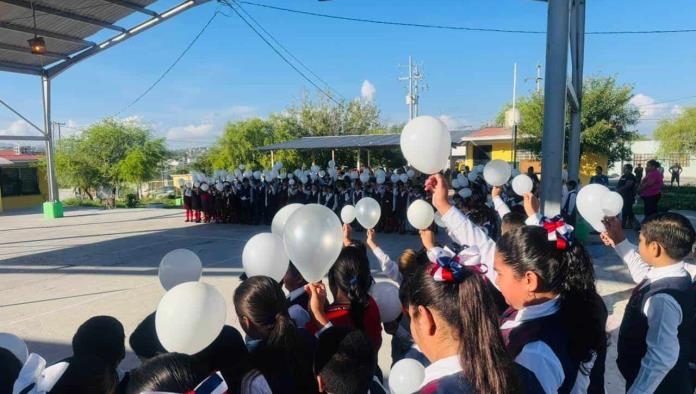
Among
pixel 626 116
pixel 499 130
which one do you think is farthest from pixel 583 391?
pixel 499 130

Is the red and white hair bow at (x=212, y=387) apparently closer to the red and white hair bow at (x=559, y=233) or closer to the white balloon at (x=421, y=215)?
the red and white hair bow at (x=559, y=233)

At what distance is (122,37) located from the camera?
13.4 meters

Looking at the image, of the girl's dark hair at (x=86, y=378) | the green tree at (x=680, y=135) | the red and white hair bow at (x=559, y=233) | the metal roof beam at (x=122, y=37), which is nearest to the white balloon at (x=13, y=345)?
the girl's dark hair at (x=86, y=378)

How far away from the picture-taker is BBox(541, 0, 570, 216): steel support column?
500 centimetres

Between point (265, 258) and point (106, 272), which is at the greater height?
point (265, 258)

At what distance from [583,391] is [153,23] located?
14.5 metres

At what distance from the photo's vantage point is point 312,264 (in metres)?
2.10

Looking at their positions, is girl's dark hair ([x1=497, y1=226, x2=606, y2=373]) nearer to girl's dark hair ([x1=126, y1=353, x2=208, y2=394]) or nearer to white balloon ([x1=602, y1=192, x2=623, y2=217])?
white balloon ([x1=602, y1=192, x2=623, y2=217])

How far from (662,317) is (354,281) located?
1390mm

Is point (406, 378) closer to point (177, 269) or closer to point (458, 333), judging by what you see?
point (458, 333)

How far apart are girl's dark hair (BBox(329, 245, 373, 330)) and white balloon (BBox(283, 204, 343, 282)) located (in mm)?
99

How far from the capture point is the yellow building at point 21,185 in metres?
20.7

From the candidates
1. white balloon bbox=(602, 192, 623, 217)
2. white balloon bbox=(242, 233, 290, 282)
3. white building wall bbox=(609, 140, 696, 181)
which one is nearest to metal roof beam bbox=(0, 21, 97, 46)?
white balloon bbox=(242, 233, 290, 282)

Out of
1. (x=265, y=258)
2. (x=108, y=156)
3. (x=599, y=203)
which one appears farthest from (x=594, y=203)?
(x=108, y=156)
